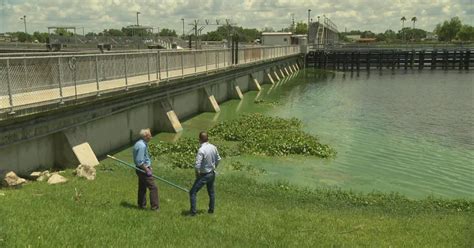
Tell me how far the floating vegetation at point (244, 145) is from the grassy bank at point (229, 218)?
3.63 meters

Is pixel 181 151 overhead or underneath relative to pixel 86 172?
underneath

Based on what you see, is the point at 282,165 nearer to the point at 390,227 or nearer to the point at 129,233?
the point at 390,227

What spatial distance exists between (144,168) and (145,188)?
0.55 meters

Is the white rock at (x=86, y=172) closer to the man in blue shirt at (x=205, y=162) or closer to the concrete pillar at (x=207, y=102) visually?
the man in blue shirt at (x=205, y=162)

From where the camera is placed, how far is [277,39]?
284 ft

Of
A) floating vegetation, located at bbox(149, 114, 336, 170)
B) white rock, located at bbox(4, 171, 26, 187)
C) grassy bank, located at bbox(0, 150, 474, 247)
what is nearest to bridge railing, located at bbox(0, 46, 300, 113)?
white rock, located at bbox(4, 171, 26, 187)

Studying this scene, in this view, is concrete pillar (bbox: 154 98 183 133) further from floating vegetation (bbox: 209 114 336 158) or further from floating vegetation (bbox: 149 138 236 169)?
floating vegetation (bbox: 149 138 236 169)

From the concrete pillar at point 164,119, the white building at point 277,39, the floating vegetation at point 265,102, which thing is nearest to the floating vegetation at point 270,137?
the concrete pillar at point 164,119

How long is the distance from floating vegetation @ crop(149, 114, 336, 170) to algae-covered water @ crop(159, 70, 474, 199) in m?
0.77

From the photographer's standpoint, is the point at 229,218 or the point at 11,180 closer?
the point at 229,218

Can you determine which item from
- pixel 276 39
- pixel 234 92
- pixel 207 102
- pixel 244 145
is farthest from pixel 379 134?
pixel 276 39

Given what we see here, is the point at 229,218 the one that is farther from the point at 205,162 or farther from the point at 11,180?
the point at 11,180

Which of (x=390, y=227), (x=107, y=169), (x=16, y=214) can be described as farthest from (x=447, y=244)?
(x=107, y=169)

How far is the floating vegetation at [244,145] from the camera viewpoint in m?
18.6
